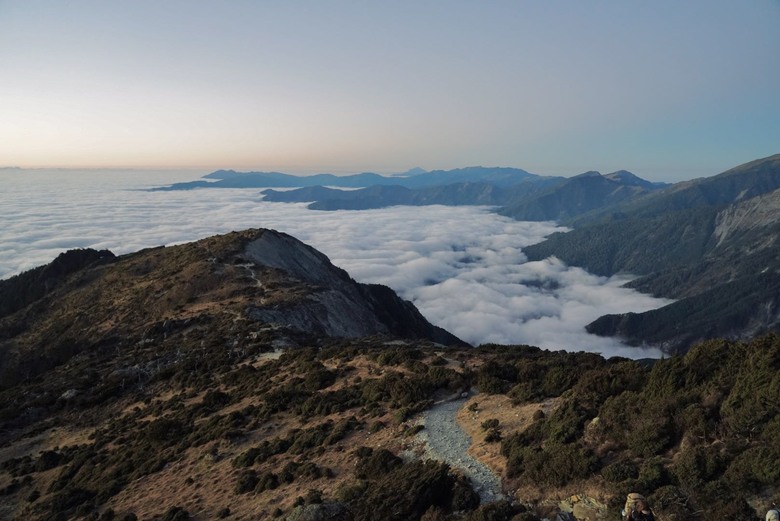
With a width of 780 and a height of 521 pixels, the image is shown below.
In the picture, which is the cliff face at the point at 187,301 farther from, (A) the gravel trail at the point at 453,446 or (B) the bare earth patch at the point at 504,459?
(B) the bare earth patch at the point at 504,459

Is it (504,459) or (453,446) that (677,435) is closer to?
(504,459)

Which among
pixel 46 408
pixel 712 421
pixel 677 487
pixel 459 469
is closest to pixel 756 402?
pixel 712 421

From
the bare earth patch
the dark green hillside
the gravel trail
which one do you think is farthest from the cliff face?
the dark green hillside

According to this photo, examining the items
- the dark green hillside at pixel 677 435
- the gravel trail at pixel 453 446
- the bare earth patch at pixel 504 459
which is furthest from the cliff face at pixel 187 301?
the dark green hillside at pixel 677 435

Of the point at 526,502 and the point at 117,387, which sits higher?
the point at 526,502

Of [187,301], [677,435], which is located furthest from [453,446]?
[187,301]

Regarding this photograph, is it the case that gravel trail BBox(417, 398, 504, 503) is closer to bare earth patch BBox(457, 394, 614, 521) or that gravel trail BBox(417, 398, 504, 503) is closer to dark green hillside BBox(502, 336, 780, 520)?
bare earth patch BBox(457, 394, 614, 521)

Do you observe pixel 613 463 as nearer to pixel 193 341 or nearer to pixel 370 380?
pixel 370 380
